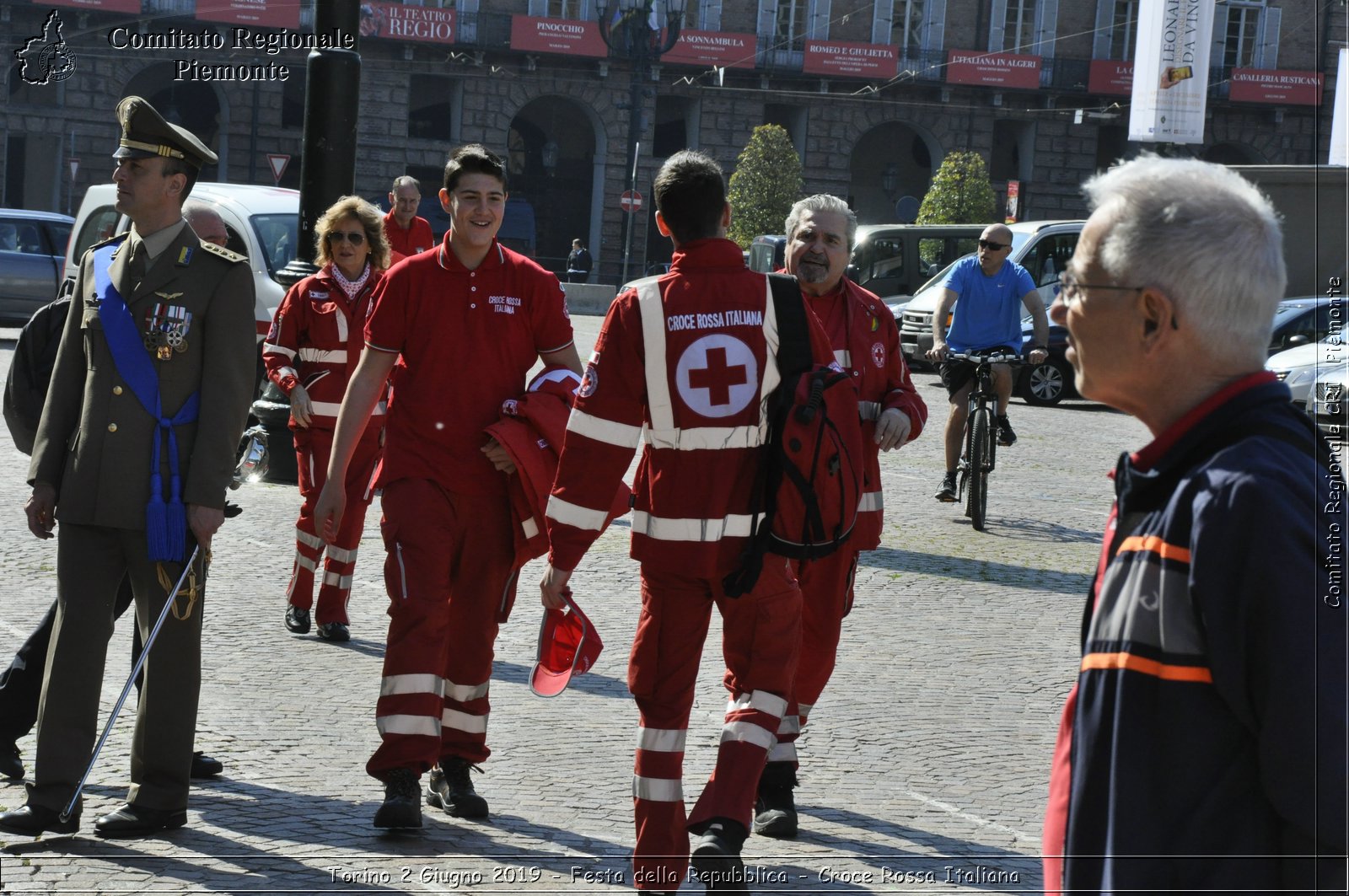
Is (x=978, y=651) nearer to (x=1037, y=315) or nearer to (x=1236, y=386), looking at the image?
(x=1037, y=315)

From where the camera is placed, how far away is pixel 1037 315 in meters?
11.4

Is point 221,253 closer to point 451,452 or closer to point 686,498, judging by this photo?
point 451,452

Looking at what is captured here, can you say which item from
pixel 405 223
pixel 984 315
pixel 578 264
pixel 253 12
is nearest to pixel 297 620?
pixel 405 223

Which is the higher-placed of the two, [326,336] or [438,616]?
[326,336]

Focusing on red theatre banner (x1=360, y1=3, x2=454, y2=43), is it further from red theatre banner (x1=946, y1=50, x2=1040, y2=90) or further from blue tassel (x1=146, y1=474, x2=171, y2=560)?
blue tassel (x1=146, y1=474, x2=171, y2=560)

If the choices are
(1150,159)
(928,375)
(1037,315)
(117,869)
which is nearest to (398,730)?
(117,869)

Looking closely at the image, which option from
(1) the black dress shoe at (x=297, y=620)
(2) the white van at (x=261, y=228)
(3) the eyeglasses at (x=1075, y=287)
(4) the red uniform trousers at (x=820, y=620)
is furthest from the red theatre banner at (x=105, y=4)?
(3) the eyeglasses at (x=1075, y=287)

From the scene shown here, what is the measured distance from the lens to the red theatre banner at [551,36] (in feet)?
165

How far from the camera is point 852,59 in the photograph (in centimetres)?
5281

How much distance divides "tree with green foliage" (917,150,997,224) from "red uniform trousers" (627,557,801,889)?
42.7 m

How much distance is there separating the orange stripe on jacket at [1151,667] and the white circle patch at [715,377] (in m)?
2.06

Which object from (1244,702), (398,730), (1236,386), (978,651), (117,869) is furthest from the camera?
(978,651)

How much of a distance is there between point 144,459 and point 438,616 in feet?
3.03

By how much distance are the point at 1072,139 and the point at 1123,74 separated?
2.55 metres
